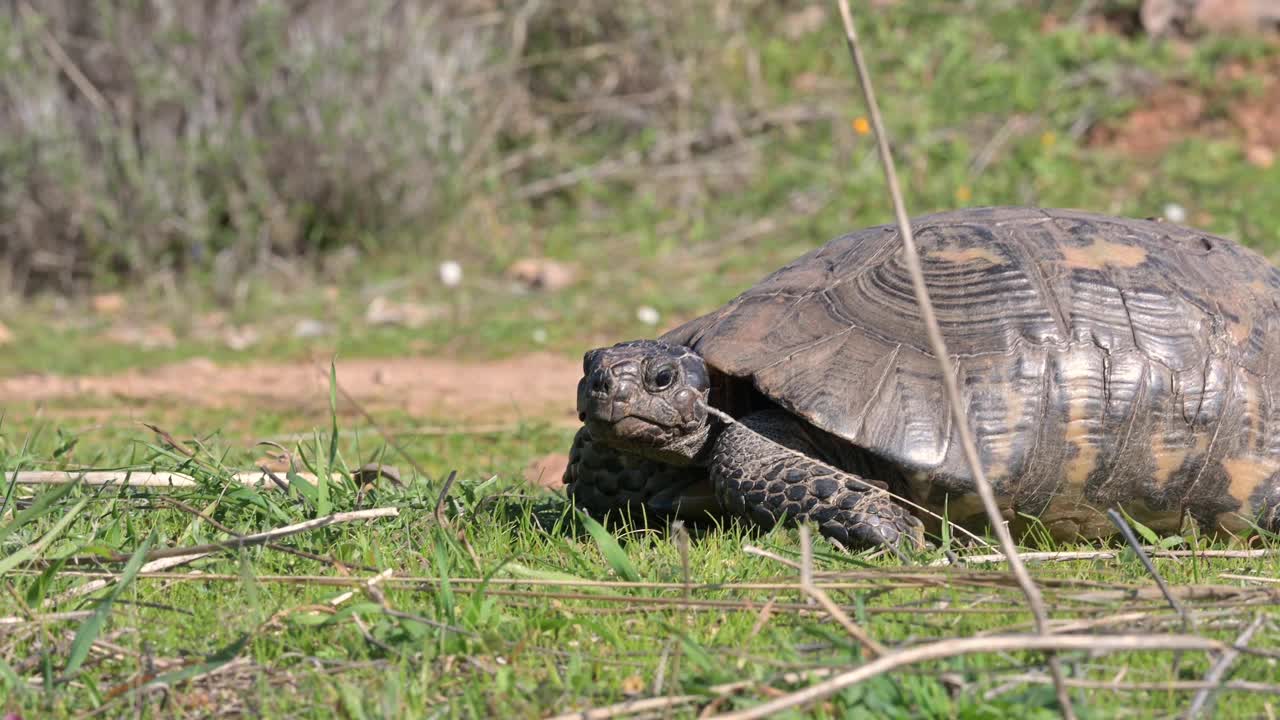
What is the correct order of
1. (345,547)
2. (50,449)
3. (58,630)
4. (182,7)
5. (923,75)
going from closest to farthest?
(58,630) → (345,547) → (50,449) → (182,7) → (923,75)

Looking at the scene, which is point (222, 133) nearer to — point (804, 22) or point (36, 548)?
point (804, 22)

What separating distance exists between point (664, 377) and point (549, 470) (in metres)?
1.53

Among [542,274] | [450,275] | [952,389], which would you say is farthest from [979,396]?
[450,275]

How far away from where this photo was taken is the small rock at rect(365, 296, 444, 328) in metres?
8.84

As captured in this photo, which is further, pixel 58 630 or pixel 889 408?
pixel 889 408

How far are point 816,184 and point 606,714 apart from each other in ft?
28.4

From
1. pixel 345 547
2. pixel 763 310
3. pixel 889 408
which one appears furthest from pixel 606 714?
pixel 763 310

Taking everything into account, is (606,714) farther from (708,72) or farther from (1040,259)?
(708,72)

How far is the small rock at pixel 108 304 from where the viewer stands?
9367mm

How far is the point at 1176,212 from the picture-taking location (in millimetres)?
9328

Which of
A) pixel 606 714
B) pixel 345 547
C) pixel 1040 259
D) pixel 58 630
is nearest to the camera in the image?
pixel 606 714

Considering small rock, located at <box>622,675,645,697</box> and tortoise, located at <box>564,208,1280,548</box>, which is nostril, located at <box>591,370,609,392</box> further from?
small rock, located at <box>622,675,645,697</box>

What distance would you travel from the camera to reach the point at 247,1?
31.9 ft

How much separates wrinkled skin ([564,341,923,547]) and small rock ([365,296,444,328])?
16.9 ft
